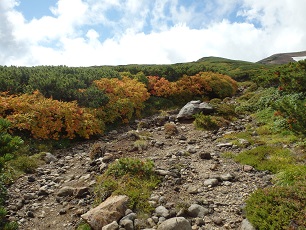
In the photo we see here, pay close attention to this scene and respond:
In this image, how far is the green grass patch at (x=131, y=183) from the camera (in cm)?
841

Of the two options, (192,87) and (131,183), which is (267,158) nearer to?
(131,183)

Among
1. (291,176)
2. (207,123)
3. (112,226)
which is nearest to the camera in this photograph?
(112,226)

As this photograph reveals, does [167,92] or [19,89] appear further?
[167,92]

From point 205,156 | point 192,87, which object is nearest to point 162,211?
point 205,156

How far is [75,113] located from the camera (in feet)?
56.9

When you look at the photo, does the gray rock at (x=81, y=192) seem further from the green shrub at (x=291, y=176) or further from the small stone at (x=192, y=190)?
the green shrub at (x=291, y=176)

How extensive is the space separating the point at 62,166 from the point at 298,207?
10.0 metres

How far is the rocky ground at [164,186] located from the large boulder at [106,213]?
0.73 metres

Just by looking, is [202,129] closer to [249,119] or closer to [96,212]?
[249,119]

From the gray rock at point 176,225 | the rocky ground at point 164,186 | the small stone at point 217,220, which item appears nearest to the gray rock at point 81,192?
the rocky ground at point 164,186

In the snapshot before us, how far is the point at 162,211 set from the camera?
310 inches

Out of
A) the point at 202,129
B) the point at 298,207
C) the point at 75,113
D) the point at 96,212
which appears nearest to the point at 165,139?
the point at 202,129

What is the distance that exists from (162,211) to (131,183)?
1733 millimetres

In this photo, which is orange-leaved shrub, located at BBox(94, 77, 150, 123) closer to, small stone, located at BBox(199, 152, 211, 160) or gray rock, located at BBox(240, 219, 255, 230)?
small stone, located at BBox(199, 152, 211, 160)
